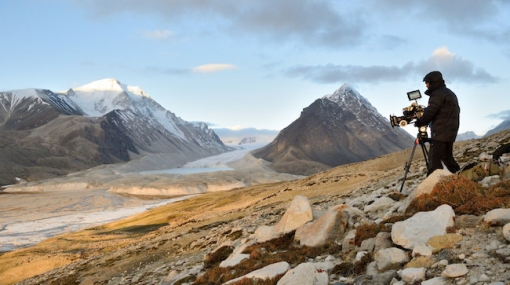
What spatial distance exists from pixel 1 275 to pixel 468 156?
5655cm

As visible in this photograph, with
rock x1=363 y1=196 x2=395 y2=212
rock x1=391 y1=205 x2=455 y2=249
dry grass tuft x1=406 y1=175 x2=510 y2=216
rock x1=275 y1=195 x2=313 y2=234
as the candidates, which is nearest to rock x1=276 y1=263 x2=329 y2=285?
rock x1=391 y1=205 x2=455 y2=249

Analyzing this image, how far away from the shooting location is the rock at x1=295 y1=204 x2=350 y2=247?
13.2m

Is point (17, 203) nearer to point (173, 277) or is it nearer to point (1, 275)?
point (1, 275)

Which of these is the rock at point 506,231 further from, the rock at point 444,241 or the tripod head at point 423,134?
the tripod head at point 423,134

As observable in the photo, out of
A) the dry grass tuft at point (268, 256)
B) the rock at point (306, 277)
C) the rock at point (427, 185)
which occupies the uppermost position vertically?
the rock at point (427, 185)

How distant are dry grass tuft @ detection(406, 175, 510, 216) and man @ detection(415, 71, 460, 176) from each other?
6.02 ft

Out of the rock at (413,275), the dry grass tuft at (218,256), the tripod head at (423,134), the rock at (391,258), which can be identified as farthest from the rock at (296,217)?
the rock at (413,275)

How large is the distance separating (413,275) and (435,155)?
25.0 feet

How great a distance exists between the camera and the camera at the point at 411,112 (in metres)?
14.5

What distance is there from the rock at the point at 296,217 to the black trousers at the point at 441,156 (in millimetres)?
5076

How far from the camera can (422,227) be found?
9773mm

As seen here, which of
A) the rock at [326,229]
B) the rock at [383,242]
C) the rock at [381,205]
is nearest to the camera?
the rock at [383,242]

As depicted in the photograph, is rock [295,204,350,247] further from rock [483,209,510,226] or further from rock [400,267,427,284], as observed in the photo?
rock [400,267,427,284]

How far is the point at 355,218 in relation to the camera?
47.0ft
